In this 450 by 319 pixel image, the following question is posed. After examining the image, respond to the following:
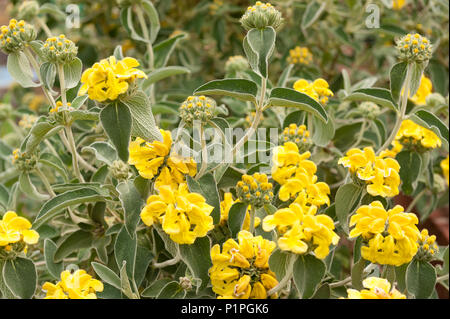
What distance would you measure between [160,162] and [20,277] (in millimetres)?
217

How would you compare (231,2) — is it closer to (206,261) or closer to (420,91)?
(420,91)

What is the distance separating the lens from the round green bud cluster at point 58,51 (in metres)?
0.66

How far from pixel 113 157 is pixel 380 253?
0.38 m

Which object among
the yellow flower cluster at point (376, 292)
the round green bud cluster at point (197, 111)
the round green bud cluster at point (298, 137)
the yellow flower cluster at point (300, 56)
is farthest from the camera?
the yellow flower cluster at point (300, 56)

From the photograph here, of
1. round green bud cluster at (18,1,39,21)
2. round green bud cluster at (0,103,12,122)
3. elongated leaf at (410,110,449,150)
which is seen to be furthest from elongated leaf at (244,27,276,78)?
round green bud cluster at (0,103,12,122)

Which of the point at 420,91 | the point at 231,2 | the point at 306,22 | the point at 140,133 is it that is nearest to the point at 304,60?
the point at 306,22

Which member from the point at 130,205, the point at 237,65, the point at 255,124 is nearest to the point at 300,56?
the point at 237,65

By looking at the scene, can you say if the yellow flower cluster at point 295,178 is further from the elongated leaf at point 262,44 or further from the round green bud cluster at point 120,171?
the round green bud cluster at point 120,171

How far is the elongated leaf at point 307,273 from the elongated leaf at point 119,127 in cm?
22

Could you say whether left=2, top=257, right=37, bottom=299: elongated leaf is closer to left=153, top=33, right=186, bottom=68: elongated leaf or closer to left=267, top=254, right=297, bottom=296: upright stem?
left=267, top=254, right=297, bottom=296: upright stem

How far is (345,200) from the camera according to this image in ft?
2.20

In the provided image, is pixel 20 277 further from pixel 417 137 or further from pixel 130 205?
pixel 417 137

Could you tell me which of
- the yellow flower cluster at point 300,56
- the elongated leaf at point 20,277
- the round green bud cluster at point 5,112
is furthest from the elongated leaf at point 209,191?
the round green bud cluster at point 5,112
